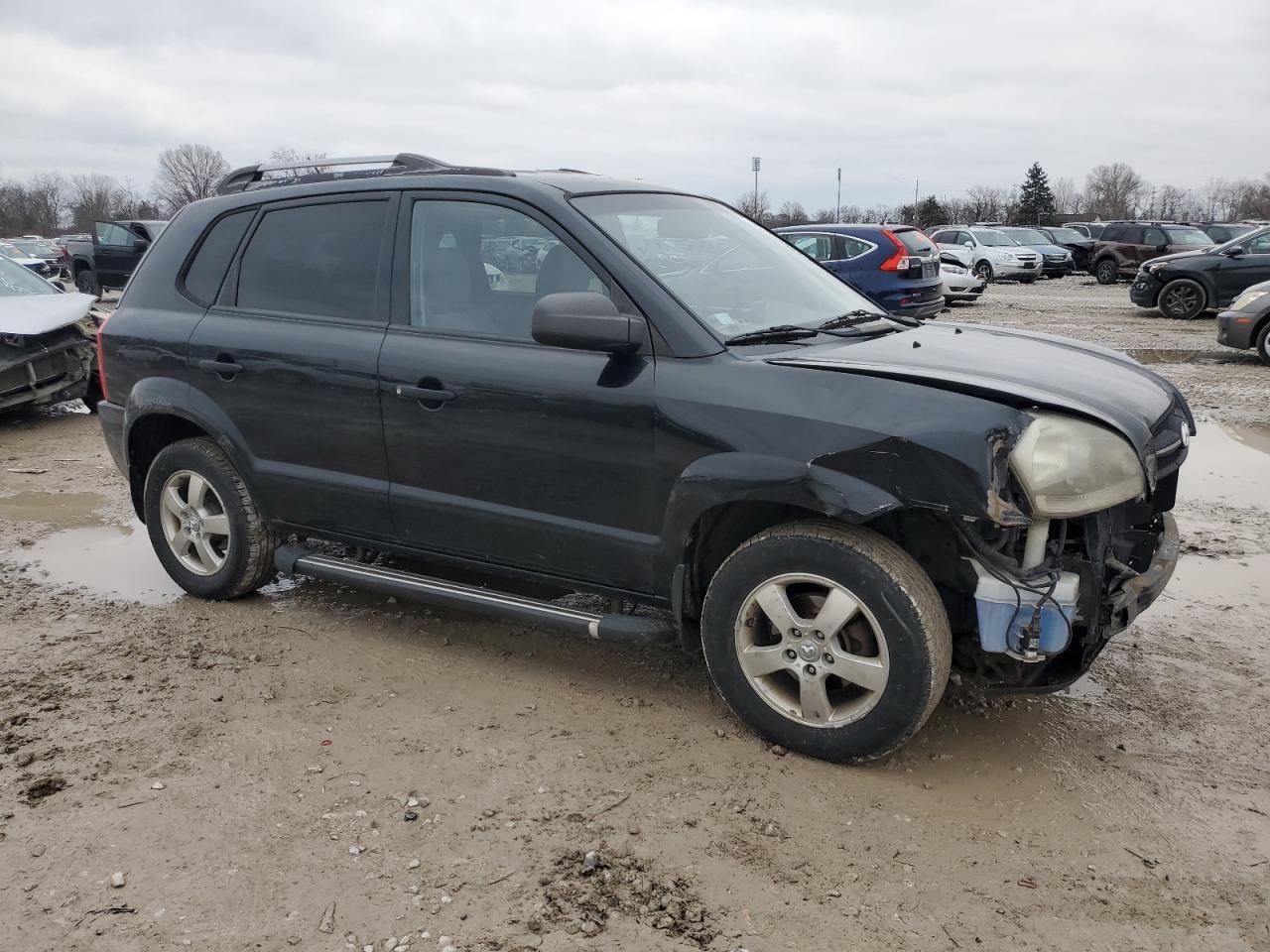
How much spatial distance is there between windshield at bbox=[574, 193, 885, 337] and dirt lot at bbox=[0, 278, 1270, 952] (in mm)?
1431

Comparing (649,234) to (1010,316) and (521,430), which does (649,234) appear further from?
(1010,316)

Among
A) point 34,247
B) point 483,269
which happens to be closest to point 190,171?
point 34,247

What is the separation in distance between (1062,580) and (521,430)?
1.82m

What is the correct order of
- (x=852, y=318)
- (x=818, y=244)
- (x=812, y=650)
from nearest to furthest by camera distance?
(x=812, y=650) < (x=852, y=318) < (x=818, y=244)

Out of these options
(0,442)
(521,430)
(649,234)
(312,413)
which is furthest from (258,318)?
(0,442)

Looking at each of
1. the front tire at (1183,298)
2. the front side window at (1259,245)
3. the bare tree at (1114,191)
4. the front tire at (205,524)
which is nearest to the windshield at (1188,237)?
the front tire at (1183,298)

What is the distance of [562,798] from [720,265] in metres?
2.01

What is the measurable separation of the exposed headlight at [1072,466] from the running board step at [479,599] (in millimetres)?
1290

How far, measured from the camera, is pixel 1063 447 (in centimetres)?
285

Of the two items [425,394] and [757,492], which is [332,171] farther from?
[757,492]

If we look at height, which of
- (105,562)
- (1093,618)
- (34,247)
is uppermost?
(34,247)

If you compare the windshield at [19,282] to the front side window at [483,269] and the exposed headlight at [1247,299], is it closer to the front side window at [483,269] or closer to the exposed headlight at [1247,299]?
the front side window at [483,269]

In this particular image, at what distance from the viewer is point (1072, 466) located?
284 centimetres

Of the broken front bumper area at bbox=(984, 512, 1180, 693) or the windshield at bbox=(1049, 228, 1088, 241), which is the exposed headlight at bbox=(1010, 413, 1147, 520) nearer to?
the broken front bumper area at bbox=(984, 512, 1180, 693)
